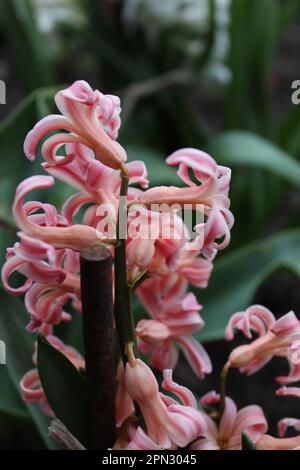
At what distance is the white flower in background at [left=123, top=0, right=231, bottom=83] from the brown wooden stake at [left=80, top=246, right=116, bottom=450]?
1.32 m

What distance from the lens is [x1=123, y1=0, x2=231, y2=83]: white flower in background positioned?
1.77 metres

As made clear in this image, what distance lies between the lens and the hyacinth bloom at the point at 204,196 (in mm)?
469

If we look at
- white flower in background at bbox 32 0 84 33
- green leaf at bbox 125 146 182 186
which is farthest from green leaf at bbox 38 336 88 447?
white flower in background at bbox 32 0 84 33

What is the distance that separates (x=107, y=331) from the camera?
1.70 feet

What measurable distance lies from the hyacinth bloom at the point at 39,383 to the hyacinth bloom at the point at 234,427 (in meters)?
0.12

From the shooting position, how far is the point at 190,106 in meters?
1.85

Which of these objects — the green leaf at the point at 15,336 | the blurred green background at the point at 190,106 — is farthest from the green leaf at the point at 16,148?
the green leaf at the point at 15,336

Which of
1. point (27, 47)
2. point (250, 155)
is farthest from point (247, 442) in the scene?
point (27, 47)

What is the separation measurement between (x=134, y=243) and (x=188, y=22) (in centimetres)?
145

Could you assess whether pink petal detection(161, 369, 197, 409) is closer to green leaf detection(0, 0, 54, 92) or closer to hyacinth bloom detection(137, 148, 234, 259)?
hyacinth bloom detection(137, 148, 234, 259)

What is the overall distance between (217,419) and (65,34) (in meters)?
1.74

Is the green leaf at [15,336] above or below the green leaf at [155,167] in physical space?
below

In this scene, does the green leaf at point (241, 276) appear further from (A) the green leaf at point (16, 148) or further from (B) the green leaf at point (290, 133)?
(B) the green leaf at point (290, 133)
